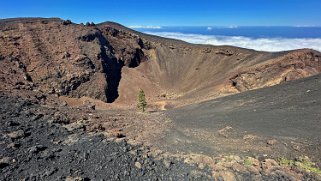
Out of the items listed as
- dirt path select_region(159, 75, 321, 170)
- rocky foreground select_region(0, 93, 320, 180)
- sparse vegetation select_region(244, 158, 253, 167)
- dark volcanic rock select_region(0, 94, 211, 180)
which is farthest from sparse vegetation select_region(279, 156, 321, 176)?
dark volcanic rock select_region(0, 94, 211, 180)

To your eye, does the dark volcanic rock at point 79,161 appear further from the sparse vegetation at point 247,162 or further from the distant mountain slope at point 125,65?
the distant mountain slope at point 125,65

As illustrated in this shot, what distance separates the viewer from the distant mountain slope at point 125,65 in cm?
4450

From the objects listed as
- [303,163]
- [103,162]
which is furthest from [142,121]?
[303,163]

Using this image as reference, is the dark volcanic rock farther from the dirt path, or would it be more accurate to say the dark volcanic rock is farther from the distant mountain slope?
the distant mountain slope

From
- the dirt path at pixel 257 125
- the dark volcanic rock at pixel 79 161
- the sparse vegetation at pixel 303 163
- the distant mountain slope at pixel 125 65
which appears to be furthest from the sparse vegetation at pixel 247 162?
the distant mountain slope at pixel 125 65

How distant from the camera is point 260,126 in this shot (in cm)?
2175

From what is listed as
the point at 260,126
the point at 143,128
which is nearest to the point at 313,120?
the point at 260,126

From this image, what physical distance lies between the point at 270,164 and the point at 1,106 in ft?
52.0

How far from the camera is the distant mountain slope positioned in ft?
146

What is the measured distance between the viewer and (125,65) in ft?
225

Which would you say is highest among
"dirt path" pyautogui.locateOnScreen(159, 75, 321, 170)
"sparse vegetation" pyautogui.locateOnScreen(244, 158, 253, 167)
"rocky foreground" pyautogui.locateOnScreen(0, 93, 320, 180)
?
"rocky foreground" pyautogui.locateOnScreen(0, 93, 320, 180)

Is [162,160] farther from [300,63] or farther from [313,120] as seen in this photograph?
[300,63]

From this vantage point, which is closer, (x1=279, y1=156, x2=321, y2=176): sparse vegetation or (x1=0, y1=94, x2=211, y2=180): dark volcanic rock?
(x1=0, y1=94, x2=211, y2=180): dark volcanic rock

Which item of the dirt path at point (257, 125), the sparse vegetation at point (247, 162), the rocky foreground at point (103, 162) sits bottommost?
the dirt path at point (257, 125)
